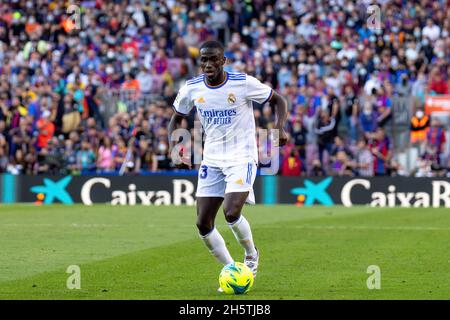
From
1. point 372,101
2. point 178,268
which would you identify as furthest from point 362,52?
point 178,268

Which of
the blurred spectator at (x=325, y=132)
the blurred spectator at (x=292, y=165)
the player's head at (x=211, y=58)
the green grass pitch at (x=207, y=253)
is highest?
the player's head at (x=211, y=58)

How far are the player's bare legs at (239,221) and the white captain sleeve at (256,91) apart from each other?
104 centimetres

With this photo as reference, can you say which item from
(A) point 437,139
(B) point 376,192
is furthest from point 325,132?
(A) point 437,139

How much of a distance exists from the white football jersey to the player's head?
0.28 m

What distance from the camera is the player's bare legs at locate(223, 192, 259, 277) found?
12164mm

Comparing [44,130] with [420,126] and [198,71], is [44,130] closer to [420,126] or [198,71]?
[198,71]

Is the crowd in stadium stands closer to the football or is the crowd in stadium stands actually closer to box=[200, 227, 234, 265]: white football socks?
box=[200, 227, 234, 265]: white football socks

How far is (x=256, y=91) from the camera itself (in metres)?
12.3

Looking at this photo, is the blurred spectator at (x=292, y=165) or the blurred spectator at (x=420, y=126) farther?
the blurred spectator at (x=292, y=165)

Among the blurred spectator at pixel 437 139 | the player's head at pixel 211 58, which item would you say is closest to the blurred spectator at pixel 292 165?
the blurred spectator at pixel 437 139

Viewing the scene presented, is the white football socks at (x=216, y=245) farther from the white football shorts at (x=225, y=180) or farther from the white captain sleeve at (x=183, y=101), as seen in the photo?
the white captain sleeve at (x=183, y=101)

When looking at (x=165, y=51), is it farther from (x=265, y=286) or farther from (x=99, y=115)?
(x=265, y=286)

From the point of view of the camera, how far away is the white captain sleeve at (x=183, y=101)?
12.5 m

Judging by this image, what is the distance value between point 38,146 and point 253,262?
18.7m
